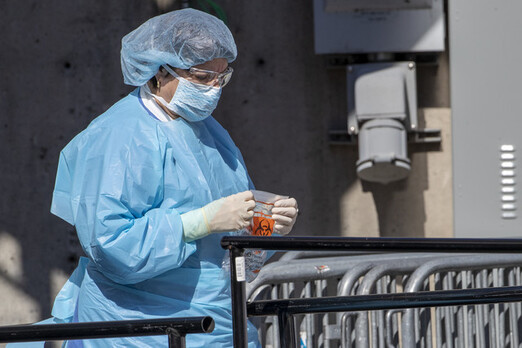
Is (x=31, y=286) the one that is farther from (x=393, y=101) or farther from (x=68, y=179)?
(x=68, y=179)

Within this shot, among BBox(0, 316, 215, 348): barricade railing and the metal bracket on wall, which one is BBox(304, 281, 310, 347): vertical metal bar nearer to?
the metal bracket on wall

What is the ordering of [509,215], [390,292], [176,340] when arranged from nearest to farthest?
1. [176,340]
2. [390,292]
3. [509,215]

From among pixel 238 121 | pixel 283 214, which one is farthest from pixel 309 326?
pixel 238 121

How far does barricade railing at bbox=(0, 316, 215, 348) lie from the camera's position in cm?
197

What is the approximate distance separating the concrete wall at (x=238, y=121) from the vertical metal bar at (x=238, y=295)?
322cm

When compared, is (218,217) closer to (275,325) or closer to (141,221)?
(141,221)

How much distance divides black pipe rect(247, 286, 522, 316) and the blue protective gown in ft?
0.89

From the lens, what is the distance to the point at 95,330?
199cm

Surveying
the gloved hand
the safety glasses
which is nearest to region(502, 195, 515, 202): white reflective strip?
the safety glasses

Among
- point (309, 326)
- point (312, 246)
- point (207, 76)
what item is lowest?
point (309, 326)

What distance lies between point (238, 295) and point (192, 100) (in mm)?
669

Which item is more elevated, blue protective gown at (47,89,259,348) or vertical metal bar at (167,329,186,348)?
blue protective gown at (47,89,259,348)

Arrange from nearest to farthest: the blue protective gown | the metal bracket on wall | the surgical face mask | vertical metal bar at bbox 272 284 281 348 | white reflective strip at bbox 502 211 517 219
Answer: the blue protective gown, the surgical face mask, vertical metal bar at bbox 272 284 281 348, white reflective strip at bbox 502 211 517 219, the metal bracket on wall

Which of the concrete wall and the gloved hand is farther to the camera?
the concrete wall
